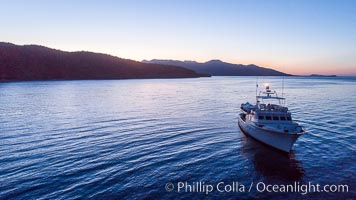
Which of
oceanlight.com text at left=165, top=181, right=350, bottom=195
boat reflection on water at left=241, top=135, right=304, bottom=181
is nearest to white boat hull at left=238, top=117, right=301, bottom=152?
boat reflection on water at left=241, top=135, right=304, bottom=181

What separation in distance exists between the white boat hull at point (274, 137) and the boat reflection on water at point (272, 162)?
2.25 feet

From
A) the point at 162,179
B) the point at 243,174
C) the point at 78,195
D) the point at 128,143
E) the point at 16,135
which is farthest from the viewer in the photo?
the point at 16,135

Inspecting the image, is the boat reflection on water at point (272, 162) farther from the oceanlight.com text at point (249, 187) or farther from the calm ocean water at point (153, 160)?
the oceanlight.com text at point (249, 187)

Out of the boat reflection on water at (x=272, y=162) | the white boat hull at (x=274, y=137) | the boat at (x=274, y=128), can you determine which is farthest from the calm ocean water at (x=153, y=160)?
the boat at (x=274, y=128)

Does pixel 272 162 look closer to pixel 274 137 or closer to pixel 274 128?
pixel 274 137

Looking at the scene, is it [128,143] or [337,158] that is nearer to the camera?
[337,158]

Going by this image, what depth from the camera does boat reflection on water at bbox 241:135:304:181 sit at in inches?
916

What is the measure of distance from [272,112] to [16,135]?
3478 centimetres

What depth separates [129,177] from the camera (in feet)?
70.4

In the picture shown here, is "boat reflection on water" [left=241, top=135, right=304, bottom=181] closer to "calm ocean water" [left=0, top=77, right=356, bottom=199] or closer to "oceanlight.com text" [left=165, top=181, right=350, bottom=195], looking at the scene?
"calm ocean water" [left=0, top=77, right=356, bottom=199]

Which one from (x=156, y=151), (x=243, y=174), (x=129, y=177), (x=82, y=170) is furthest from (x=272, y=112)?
(x=82, y=170)

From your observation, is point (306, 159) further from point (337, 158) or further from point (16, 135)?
point (16, 135)

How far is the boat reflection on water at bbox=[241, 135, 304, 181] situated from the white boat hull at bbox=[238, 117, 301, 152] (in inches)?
27.0

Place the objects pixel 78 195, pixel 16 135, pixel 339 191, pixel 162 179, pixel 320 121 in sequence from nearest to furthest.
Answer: pixel 78 195 < pixel 339 191 < pixel 162 179 < pixel 16 135 < pixel 320 121
